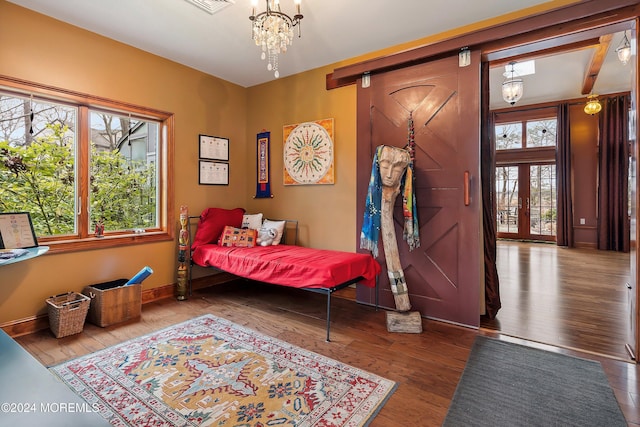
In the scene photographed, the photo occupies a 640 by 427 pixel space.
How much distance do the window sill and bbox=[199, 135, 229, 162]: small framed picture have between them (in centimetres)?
116

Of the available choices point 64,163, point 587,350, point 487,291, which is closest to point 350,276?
point 487,291

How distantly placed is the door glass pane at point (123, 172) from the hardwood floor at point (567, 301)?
153 inches

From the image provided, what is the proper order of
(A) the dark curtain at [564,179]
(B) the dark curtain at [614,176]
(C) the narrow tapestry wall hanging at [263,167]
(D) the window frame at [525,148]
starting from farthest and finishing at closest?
(D) the window frame at [525,148]
(A) the dark curtain at [564,179]
(B) the dark curtain at [614,176]
(C) the narrow tapestry wall hanging at [263,167]

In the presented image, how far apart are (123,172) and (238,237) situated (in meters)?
1.46

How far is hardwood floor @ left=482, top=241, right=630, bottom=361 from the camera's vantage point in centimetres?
264

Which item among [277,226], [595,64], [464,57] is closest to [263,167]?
[277,226]

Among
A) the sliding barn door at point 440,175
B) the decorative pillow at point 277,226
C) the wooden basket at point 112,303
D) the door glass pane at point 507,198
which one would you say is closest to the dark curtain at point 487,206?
the sliding barn door at point 440,175

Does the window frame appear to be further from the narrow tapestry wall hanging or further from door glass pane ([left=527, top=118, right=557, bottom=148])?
the narrow tapestry wall hanging

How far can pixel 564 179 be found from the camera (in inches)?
282

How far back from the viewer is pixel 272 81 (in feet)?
14.3

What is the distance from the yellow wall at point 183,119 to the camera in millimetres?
2719

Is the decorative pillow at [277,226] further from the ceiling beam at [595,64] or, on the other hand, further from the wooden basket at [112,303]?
the ceiling beam at [595,64]

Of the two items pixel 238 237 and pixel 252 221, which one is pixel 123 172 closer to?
pixel 238 237

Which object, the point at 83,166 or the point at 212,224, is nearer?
the point at 83,166
